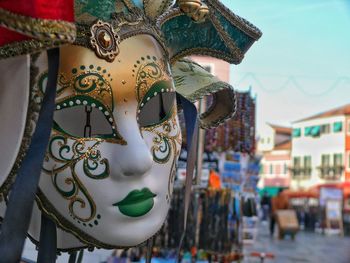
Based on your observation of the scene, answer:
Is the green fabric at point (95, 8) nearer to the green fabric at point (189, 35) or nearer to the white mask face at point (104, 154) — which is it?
the white mask face at point (104, 154)

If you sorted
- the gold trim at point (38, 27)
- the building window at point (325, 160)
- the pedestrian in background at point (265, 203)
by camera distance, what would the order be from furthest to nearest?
the building window at point (325, 160), the pedestrian in background at point (265, 203), the gold trim at point (38, 27)

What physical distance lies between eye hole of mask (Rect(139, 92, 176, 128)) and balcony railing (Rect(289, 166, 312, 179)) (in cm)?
2592

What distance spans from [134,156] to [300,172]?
1075 inches

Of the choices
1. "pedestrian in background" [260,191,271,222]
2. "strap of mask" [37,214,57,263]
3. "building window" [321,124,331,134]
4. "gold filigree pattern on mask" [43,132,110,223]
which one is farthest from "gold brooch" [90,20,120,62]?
"building window" [321,124,331,134]

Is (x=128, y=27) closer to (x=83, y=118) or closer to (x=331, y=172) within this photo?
(x=83, y=118)

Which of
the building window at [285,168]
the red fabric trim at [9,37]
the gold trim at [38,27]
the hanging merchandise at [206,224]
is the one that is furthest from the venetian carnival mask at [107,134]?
the building window at [285,168]

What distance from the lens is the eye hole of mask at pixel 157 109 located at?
156 cm

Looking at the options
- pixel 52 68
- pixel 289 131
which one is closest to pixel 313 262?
pixel 52 68

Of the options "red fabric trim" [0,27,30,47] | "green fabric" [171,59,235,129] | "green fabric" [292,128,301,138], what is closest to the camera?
"red fabric trim" [0,27,30,47]

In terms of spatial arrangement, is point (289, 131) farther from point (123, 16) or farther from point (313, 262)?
point (123, 16)

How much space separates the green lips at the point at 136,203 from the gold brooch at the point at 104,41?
350 millimetres

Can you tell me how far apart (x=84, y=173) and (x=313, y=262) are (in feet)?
31.6

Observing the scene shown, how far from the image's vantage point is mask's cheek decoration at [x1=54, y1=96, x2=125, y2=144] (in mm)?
1428

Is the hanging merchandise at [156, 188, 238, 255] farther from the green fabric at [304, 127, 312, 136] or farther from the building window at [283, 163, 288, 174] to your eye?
the building window at [283, 163, 288, 174]
